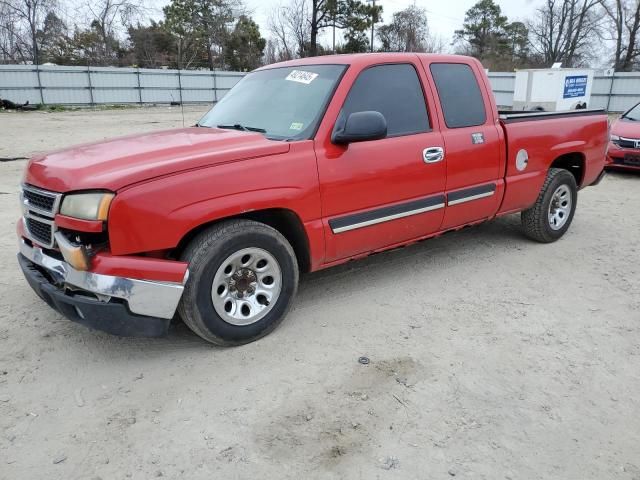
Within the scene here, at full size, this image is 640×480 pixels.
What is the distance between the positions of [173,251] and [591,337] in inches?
111

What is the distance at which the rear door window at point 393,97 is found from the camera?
383 cm

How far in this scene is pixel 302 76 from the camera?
402cm

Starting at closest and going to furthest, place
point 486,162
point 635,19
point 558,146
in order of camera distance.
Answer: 1. point 486,162
2. point 558,146
3. point 635,19

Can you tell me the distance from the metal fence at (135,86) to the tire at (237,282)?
2149 centimetres

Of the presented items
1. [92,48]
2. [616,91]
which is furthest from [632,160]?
[92,48]

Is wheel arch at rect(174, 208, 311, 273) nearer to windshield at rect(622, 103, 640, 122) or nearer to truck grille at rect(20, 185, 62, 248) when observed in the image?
truck grille at rect(20, 185, 62, 248)

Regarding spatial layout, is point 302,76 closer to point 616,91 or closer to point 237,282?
point 237,282

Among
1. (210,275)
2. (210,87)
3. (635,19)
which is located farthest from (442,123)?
(635,19)

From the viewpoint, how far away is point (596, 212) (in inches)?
270

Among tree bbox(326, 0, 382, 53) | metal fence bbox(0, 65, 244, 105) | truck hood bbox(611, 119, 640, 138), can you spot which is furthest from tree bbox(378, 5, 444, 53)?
truck hood bbox(611, 119, 640, 138)

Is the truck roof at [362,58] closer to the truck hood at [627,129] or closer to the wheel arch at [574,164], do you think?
the wheel arch at [574,164]

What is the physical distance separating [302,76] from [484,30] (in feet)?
220

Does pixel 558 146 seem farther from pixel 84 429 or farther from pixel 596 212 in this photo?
pixel 84 429

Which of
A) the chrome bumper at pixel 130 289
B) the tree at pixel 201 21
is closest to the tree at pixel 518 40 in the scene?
the tree at pixel 201 21
